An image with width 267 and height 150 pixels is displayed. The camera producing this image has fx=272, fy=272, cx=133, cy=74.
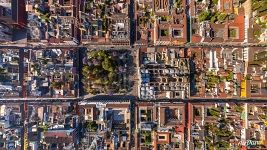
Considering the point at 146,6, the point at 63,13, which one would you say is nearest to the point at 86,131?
the point at 63,13

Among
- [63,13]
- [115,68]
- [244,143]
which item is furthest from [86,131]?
[244,143]

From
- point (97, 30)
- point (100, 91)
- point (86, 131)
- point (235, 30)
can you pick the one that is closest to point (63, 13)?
point (97, 30)

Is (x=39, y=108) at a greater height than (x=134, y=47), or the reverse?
(x=134, y=47)

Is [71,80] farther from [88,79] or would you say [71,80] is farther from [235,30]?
[235,30]

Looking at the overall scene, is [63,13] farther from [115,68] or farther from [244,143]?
[244,143]

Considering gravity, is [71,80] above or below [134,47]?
below

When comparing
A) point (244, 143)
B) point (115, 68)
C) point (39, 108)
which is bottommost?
point (244, 143)

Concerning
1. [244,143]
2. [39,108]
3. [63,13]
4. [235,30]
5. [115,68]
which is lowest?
[244,143]

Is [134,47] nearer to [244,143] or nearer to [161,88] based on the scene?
[161,88]
